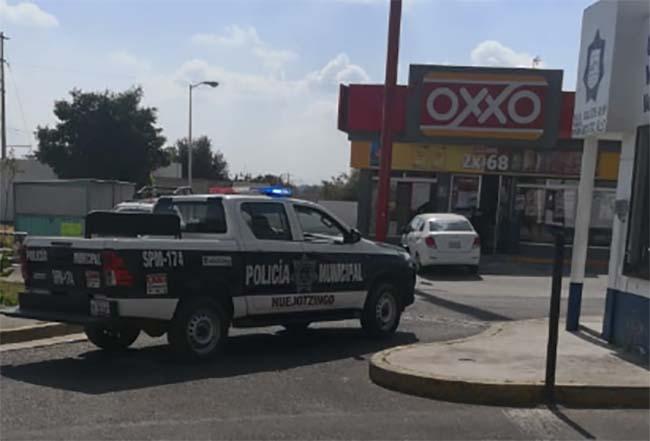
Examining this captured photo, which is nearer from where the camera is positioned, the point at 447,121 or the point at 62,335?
the point at 62,335

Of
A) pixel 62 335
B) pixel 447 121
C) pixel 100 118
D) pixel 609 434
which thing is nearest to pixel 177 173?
pixel 100 118

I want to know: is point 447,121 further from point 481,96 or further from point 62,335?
point 62,335

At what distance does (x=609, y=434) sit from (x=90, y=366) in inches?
198

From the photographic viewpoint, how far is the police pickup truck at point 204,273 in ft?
25.1

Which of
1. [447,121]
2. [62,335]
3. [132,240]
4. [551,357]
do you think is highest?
[447,121]

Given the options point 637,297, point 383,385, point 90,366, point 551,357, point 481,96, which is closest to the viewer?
point 551,357

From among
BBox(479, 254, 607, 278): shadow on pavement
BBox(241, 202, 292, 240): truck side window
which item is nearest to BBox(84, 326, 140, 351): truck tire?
BBox(241, 202, 292, 240): truck side window

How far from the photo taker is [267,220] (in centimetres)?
906

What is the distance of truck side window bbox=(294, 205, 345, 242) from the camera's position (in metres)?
9.52

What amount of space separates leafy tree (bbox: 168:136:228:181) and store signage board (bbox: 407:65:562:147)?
58.6 meters

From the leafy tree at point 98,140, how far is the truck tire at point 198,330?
158 feet

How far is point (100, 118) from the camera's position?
180 ft

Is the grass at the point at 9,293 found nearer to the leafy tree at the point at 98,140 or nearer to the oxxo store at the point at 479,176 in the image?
the oxxo store at the point at 479,176

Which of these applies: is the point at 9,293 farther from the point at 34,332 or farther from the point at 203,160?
the point at 203,160
